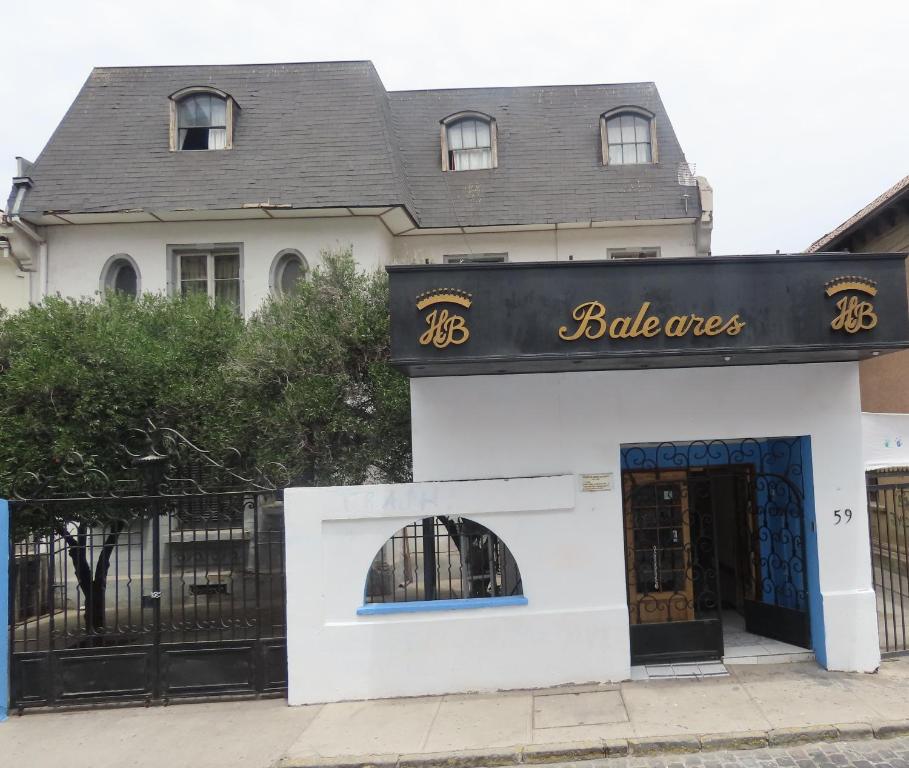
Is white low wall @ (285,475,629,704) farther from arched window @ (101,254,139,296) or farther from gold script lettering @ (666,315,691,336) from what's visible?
arched window @ (101,254,139,296)

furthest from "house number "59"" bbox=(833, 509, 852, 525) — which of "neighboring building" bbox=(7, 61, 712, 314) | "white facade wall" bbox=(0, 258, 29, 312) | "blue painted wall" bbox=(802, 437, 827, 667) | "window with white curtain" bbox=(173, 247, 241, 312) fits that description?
"white facade wall" bbox=(0, 258, 29, 312)

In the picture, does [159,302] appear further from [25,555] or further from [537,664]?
[537,664]

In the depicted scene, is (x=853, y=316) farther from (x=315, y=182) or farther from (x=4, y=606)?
(x=315, y=182)

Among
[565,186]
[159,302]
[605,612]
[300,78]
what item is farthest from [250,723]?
[300,78]

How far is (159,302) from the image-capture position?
41.7 feet

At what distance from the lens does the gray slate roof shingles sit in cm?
1453

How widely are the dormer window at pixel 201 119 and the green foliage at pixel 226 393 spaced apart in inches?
276

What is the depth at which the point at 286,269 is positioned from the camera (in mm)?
14805

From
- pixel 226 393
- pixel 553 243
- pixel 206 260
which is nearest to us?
pixel 226 393

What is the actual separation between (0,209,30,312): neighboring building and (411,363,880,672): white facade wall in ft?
36.8

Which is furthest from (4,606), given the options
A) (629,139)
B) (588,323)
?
(629,139)

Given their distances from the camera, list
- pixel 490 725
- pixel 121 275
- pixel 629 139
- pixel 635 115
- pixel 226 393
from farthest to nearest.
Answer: pixel 635 115 → pixel 629 139 → pixel 121 275 → pixel 226 393 → pixel 490 725

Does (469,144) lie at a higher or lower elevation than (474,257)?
higher

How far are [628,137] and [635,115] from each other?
1.97 ft
